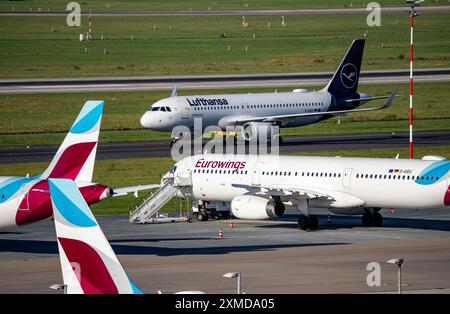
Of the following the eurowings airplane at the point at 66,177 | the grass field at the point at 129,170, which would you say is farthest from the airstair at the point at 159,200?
the eurowings airplane at the point at 66,177

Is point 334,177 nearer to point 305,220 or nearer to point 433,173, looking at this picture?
point 305,220

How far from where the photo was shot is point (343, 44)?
17862 cm

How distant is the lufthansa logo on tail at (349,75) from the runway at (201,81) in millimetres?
28526

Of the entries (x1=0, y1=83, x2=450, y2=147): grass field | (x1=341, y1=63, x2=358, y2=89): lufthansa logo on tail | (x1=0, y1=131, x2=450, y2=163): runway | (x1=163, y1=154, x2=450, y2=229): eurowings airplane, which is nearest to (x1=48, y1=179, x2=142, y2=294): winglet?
(x1=163, y1=154, x2=450, y2=229): eurowings airplane

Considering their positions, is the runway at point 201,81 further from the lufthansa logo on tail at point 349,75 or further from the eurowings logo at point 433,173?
the eurowings logo at point 433,173

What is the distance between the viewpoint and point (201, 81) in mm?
143000

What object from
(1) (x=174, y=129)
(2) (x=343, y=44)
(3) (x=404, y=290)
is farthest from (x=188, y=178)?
(2) (x=343, y=44)

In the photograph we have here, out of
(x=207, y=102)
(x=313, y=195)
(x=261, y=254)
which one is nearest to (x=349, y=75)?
(x=207, y=102)

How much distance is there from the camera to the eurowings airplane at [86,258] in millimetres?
22203

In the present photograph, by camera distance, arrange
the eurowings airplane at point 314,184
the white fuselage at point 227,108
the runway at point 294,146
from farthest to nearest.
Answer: the white fuselage at point 227,108 < the runway at point 294,146 < the eurowings airplane at point 314,184

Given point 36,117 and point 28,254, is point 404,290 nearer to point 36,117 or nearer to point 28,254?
point 28,254

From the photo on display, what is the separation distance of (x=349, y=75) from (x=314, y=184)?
158 feet

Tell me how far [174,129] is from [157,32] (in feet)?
329

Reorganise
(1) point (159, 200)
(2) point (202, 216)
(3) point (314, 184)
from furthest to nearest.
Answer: (2) point (202, 216)
(1) point (159, 200)
(3) point (314, 184)
